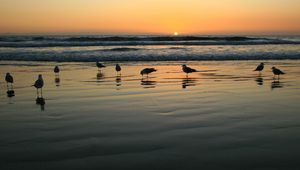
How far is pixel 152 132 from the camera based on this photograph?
5832mm

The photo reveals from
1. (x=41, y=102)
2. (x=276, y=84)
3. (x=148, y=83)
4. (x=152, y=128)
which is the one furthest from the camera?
(x=148, y=83)

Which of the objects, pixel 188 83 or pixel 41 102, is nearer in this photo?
pixel 41 102

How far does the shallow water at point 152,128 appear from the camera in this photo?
14.9 ft

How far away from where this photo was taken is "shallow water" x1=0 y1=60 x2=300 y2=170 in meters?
4.53

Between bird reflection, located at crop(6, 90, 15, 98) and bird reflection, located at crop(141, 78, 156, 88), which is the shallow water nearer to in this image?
bird reflection, located at crop(6, 90, 15, 98)

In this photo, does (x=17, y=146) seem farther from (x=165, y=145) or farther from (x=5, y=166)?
(x=165, y=145)

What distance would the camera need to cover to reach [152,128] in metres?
6.09

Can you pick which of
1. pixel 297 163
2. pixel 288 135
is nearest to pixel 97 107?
pixel 288 135

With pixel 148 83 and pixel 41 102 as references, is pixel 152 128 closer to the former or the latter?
pixel 41 102

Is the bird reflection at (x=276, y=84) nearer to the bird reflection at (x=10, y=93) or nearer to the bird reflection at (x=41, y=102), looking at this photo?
the bird reflection at (x=41, y=102)

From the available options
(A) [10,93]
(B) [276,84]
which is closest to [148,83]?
(B) [276,84]

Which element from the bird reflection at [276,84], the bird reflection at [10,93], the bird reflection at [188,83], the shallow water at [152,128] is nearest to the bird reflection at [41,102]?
the shallow water at [152,128]

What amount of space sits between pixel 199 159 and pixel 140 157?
0.78 meters

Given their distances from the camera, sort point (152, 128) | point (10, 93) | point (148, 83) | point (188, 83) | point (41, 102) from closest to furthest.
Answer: point (152, 128) < point (41, 102) < point (10, 93) < point (188, 83) < point (148, 83)
